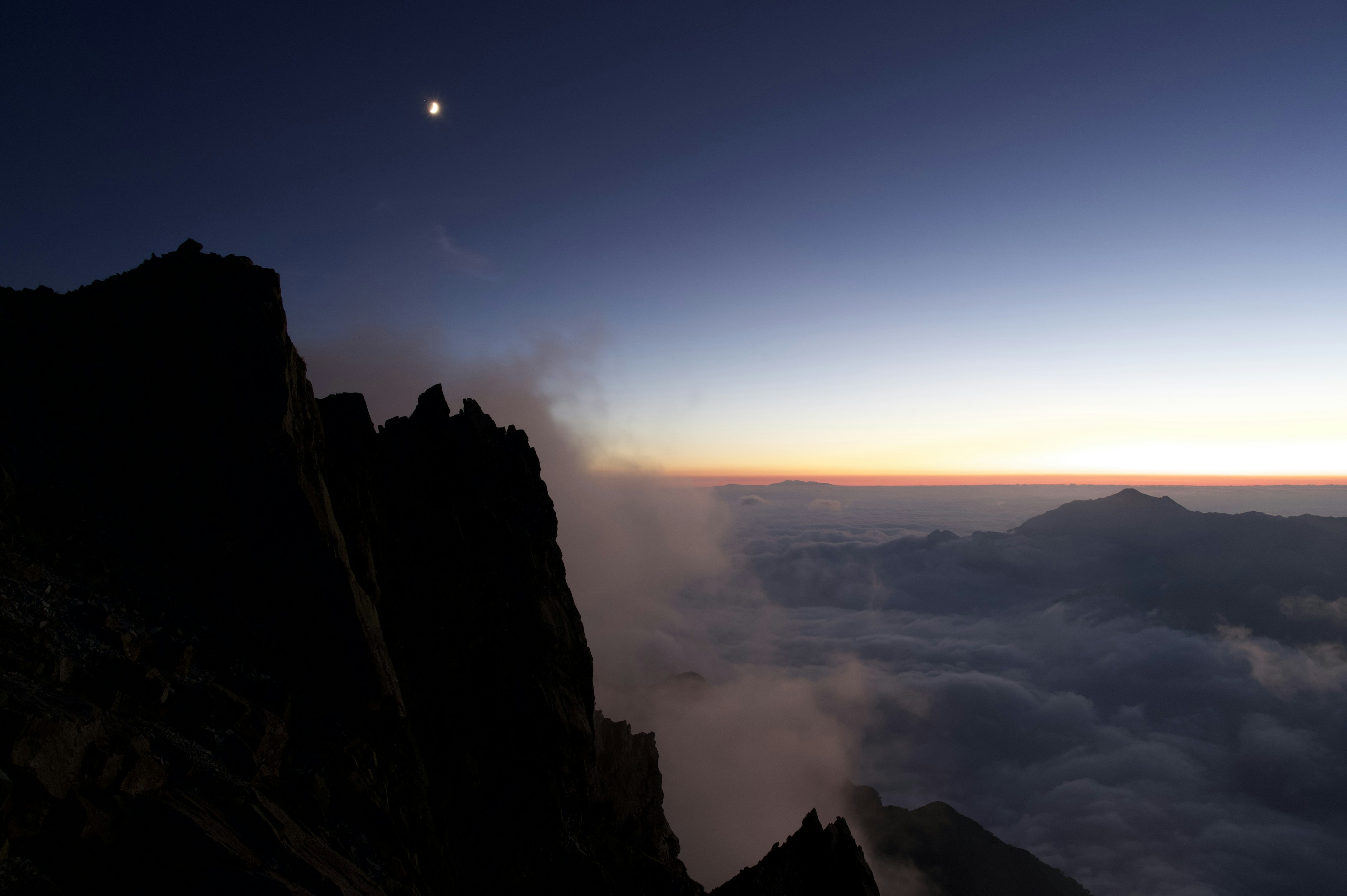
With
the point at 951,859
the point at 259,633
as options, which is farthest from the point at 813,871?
the point at 951,859

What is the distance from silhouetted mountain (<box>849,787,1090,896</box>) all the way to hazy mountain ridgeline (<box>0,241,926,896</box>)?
153271mm

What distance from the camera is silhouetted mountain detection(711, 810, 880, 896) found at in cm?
3200

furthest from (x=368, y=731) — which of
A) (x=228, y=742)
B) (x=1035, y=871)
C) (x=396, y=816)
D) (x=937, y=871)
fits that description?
(x=1035, y=871)

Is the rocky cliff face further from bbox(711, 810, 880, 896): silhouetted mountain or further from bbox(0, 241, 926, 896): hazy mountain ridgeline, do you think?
bbox(711, 810, 880, 896): silhouetted mountain

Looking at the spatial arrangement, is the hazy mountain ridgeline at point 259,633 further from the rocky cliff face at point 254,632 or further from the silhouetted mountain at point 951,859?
the silhouetted mountain at point 951,859

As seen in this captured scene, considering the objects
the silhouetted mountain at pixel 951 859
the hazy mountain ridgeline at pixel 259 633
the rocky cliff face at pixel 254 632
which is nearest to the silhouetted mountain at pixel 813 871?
the hazy mountain ridgeline at pixel 259 633

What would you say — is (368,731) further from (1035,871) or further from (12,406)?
(1035,871)

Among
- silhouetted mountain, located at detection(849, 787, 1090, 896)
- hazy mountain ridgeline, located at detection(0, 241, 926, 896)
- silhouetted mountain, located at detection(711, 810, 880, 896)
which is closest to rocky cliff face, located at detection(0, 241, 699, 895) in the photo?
hazy mountain ridgeline, located at detection(0, 241, 926, 896)

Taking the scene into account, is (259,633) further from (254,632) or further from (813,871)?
(813,871)

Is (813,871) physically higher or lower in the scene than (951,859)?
higher

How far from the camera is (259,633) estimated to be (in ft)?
73.2

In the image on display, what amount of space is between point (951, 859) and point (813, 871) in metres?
162

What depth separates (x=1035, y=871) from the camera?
145250 mm

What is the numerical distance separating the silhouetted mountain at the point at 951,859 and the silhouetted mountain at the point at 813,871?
144 m
